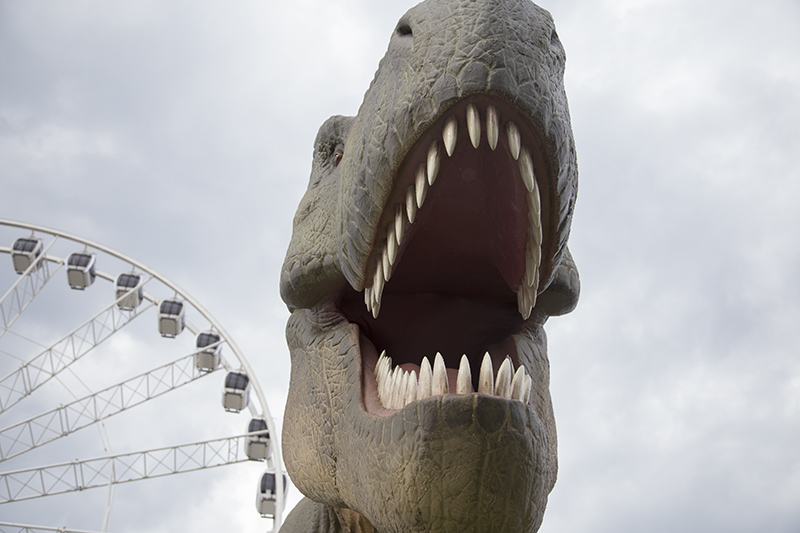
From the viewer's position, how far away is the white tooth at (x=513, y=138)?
4.62 feet

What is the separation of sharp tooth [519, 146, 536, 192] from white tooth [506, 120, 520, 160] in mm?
42

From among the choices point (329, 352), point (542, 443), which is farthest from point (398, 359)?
point (542, 443)

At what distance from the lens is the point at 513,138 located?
1423 mm

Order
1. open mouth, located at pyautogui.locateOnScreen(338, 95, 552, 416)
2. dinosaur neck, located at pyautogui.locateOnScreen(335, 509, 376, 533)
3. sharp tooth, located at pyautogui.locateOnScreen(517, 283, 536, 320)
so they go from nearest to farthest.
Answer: open mouth, located at pyautogui.locateOnScreen(338, 95, 552, 416)
sharp tooth, located at pyautogui.locateOnScreen(517, 283, 536, 320)
dinosaur neck, located at pyautogui.locateOnScreen(335, 509, 376, 533)

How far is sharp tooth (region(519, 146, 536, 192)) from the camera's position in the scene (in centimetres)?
145

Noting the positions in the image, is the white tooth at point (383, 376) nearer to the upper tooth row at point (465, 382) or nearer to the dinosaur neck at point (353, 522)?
the upper tooth row at point (465, 382)

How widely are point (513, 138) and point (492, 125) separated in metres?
0.06

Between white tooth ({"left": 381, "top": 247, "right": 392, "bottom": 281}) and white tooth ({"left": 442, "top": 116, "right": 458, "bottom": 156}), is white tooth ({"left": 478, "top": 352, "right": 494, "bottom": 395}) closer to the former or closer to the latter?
white tooth ({"left": 381, "top": 247, "right": 392, "bottom": 281})

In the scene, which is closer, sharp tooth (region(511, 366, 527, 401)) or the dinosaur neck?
Answer: sharp tooth (region(511, 366, 527, 401))

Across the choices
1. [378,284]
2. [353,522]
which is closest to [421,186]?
[378,284]

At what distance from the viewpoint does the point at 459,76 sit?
55.3 inches

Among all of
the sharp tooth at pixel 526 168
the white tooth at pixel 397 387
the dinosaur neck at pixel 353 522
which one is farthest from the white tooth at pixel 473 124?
the dinosaur neck at pixel 353 522

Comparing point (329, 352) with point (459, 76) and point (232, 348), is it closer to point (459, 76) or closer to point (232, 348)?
point (459, 76)

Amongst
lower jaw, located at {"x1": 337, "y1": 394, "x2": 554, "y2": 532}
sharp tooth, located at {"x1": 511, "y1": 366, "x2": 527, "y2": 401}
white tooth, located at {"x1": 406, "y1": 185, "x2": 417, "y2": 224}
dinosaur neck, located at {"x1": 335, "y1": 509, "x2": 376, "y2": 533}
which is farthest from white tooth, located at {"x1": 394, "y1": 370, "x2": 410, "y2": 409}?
dinosaur neck, located at {"x1": 335, "y1": 509, "x2": 376, "y2": 533}
